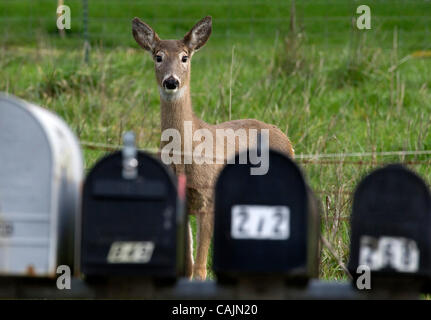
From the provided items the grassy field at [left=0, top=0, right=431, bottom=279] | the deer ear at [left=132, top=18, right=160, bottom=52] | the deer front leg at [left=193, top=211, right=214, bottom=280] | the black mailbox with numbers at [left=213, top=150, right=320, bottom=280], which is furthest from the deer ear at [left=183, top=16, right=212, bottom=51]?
the black mailbox with numbers at [left=213, top=150, right=320, bottom=280]

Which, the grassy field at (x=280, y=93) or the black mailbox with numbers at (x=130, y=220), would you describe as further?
the grassy field at (x=280, y=93)

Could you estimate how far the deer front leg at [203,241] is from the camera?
15.0ft

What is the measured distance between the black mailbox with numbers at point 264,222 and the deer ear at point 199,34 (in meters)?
3.16

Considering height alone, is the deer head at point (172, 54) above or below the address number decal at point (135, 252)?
above

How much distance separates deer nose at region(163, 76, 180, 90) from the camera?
5059mm

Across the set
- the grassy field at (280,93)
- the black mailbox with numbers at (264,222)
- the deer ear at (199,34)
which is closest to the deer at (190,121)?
the deer ear at (199,34)

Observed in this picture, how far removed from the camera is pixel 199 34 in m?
5.41

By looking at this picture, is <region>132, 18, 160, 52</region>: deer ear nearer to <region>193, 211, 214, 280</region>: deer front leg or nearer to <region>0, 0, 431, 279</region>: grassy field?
<region>0, 0, 431, 279</region>: grassy field

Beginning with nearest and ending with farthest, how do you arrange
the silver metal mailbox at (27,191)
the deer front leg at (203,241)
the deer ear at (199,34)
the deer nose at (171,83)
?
the silver metal mailbox at (27,191) < the deer front leg at (203,241) < the deer nose at (171,83) < the deer ear at (199,34)

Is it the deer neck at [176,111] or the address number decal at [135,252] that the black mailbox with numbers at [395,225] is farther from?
the deer neck at [176,111]

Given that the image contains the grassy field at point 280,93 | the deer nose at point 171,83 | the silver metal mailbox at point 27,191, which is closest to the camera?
the silver metal mailbox at point 27,191

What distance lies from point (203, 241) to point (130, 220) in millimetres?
2404

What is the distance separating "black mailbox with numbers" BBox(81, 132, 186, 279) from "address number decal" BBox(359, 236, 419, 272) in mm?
446

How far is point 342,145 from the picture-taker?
6.56 meters
